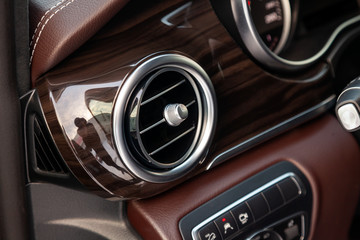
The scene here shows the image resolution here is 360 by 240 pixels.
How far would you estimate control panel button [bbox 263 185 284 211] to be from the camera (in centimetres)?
131

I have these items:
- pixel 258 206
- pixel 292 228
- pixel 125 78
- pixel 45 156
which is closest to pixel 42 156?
pixel 45 156

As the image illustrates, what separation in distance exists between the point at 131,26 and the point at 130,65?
13 cm

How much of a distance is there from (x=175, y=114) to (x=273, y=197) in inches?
16.2

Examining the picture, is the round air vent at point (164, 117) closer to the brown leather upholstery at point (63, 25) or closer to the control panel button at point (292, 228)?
the brown leather upholstery at point (63, 25)

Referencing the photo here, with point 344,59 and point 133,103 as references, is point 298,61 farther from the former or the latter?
point 133,103

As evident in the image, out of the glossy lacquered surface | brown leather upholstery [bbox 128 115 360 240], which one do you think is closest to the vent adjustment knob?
the glossy lacquered surface

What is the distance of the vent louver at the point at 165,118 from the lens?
1.05 metres

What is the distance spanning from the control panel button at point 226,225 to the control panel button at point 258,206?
0.23ft

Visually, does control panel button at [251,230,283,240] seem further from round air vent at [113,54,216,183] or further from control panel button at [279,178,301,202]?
round air vent at [113,54,216,183]

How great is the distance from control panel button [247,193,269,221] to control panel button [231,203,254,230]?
0.01 meters

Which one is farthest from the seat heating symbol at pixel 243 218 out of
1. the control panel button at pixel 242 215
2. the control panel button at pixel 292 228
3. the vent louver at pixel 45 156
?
the vent louver at pixel 45 156

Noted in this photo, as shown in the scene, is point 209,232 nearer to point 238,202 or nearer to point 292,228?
point 238,202

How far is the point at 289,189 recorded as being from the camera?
53.2 inches

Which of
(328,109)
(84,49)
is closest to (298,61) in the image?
(328,109)
